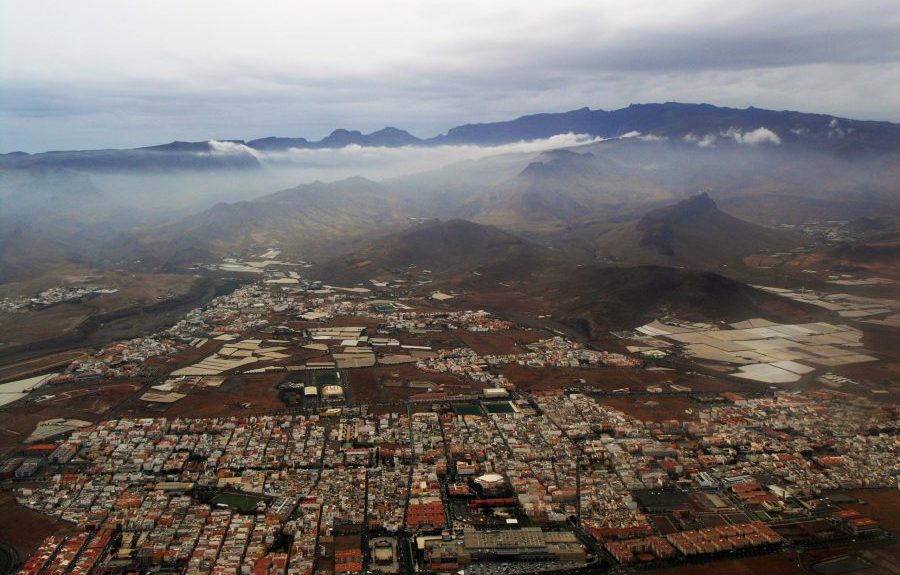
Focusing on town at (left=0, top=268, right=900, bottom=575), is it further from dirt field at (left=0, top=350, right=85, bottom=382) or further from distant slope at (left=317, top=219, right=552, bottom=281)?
distant slope at (left=317, top=219, right=552, bottom=281)

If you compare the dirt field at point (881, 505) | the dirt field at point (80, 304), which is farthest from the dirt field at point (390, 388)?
the dirt field at point (80, 304)

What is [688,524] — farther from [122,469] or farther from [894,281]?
[894,281]

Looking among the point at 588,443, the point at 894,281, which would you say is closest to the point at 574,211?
the point at 894,281

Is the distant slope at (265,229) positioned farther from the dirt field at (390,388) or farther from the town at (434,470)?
the town at (434,470)

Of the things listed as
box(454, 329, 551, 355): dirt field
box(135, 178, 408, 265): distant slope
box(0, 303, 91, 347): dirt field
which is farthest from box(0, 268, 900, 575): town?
box(135, 178, 408, 265): distant slope

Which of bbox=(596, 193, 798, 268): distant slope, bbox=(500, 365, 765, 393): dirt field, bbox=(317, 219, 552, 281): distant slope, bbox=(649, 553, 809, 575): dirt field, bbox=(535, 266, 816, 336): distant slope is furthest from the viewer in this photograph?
bbox=(596, 193, 798, 268): distant slope
